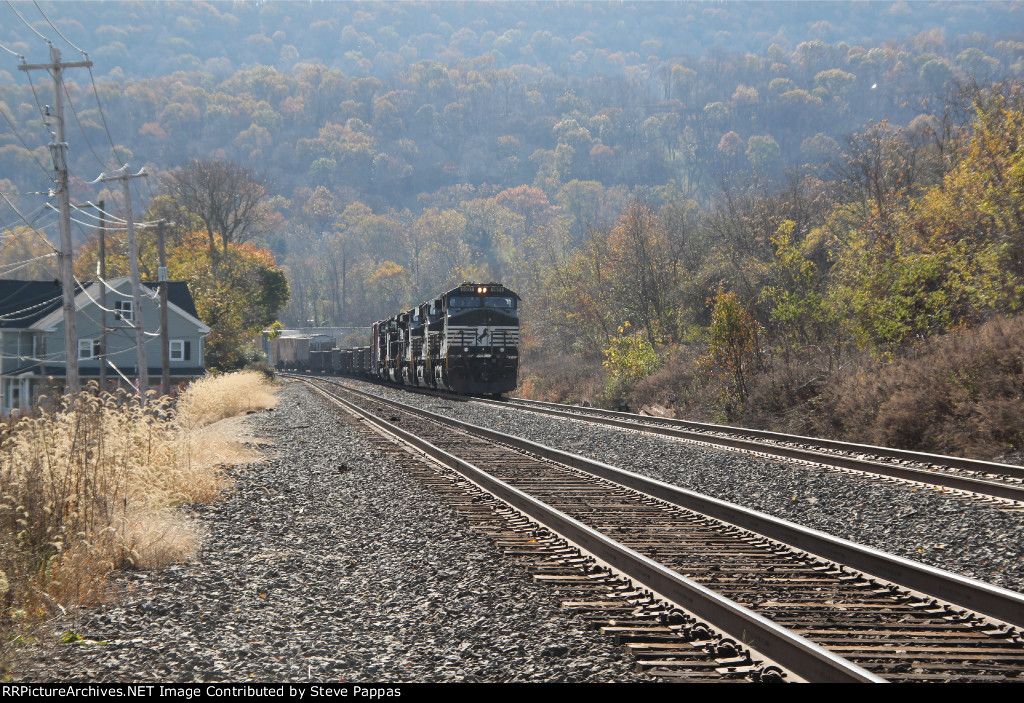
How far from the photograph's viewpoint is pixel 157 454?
9.80 metres

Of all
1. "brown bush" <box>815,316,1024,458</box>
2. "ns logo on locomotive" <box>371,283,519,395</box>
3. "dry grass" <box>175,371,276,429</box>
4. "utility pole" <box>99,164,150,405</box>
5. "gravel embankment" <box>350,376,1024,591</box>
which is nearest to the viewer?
"gravel embankment" <box>350,376,1024,591</box>

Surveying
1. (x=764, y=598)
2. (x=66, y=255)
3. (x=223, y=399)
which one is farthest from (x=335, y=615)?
(x=223, y=399)

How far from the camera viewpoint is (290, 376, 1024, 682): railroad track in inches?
159

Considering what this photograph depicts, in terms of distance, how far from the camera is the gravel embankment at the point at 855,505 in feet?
21.0

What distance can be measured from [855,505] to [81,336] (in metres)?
51.0

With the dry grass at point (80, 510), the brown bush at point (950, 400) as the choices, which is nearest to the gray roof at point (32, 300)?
the dry grass at point (80, 510)

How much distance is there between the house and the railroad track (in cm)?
4433

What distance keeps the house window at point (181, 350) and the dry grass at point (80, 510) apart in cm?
4405

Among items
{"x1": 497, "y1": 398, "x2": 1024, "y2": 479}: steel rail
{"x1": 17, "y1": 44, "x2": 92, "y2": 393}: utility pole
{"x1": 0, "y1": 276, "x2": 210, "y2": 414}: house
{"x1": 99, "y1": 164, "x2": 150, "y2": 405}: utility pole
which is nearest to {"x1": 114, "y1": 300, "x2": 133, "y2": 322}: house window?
{"x1": 0, "y1": 276, "x2": 210, "y2": 414}: house

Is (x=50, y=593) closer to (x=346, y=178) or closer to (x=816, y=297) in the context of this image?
(x=816, y=297)

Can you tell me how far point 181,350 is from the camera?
5075 cm

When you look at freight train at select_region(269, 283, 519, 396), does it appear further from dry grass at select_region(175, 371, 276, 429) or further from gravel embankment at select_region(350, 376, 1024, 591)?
gravel embankment at select_region(350, 376, 1024, 591)

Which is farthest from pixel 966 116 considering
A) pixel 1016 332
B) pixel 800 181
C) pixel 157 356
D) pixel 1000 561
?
pixel 157 356

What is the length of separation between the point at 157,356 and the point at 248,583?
168 feet
